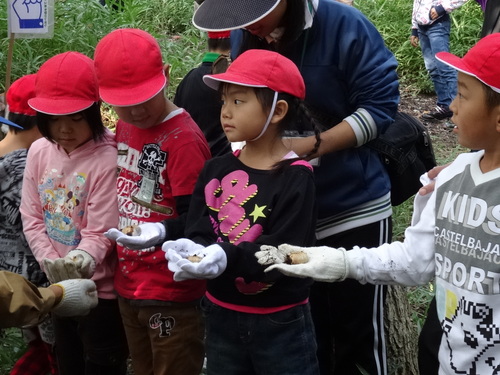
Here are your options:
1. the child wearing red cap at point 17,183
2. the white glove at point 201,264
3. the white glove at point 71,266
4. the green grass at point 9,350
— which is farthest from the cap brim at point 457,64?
the green grass at point 9,350

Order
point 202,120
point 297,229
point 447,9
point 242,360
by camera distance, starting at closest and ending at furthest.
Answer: point 297,229 < point 242,360 < point 202,120 < point 447,9

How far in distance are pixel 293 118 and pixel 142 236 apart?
2.11ft

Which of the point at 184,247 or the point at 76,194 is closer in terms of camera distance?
the point at 184,247

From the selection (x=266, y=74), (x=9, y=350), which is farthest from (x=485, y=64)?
(x=9, y=350)

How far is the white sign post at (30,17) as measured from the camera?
13.7 feet

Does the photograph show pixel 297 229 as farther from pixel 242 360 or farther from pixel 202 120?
pixel 202 120

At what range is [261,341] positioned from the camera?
7.70 feet

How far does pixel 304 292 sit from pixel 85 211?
0.95 meters

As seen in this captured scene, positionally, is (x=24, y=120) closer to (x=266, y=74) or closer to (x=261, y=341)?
(x=266, y=74)

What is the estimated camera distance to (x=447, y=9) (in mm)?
7359

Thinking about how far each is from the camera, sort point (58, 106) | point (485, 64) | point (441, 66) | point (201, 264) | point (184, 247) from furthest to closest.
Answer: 1. point (441, 66)
2. point (58, 106)
3. point (184, 247)
4. point (201, 264)
5. point (485, 64)

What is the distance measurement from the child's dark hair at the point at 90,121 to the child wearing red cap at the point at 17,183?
0.79 ft

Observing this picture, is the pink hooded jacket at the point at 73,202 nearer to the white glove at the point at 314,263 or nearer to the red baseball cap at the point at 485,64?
the white glove at the point at 314,263

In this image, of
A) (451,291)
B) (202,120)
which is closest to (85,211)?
(202,120)
